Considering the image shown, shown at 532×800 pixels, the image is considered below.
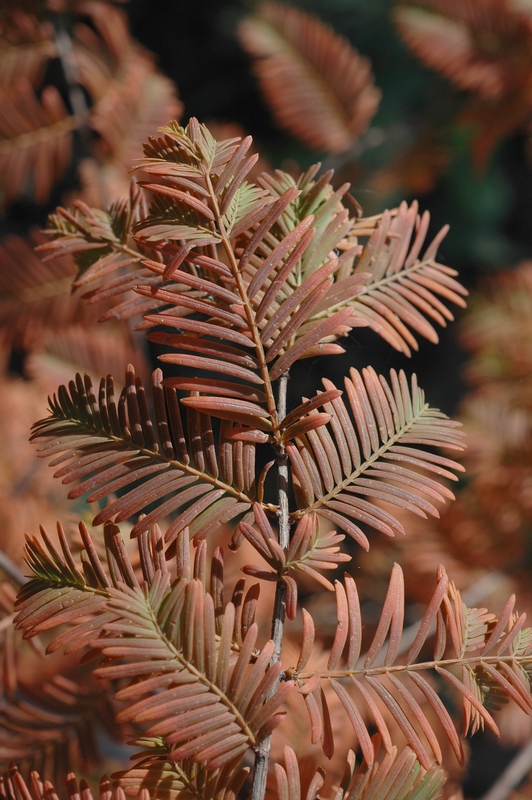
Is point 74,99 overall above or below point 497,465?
above

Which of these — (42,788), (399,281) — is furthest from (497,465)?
(42,788)

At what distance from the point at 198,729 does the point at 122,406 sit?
0.38 ft

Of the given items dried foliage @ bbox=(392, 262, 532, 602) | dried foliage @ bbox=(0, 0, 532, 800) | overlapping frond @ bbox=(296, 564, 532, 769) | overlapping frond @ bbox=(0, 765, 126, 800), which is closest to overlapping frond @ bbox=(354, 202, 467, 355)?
dried foliage @ bbox=(0, 0, 532, 800)

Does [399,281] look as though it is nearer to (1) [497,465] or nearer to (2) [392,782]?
(2) [392,782]

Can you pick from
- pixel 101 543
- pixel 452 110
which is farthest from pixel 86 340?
pixel 452 110

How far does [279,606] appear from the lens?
25 centimetres

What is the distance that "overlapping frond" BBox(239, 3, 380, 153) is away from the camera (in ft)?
2.68

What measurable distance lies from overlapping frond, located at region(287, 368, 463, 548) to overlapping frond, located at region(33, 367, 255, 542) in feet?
0.08

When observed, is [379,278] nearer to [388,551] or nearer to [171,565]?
[171,565]

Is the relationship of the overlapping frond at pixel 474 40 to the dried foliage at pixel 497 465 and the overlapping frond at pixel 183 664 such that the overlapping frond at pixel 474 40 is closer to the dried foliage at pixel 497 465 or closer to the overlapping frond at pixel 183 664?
the dried foliage at pixel 497 465

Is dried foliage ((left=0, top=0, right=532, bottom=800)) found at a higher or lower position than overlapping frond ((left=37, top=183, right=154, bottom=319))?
lower

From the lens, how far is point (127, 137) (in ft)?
2.20

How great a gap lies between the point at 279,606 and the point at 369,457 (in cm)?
7

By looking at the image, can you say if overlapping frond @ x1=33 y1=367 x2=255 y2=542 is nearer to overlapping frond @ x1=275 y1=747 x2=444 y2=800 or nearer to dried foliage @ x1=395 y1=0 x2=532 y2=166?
overlapping frond @ x1=275 y1=747 x2=444 y2=800
